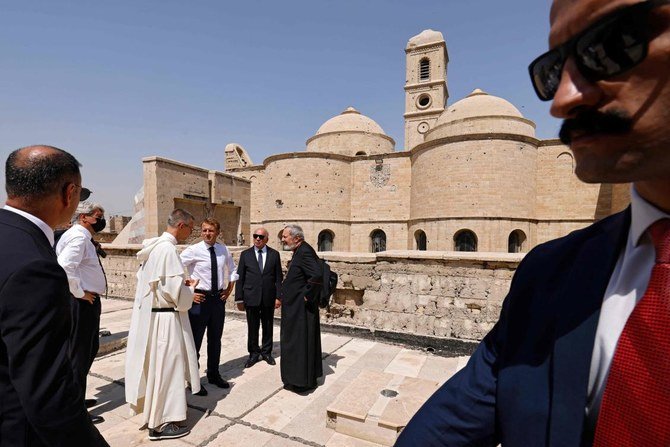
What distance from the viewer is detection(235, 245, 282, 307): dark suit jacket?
4.25 meters

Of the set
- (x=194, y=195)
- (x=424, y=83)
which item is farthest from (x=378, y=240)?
(x=424, y=83)

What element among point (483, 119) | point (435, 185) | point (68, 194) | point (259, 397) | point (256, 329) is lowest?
point (259, 397)

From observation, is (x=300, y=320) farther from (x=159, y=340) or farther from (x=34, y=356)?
(x=34, y=356)

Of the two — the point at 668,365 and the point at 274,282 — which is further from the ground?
the point at 668,365

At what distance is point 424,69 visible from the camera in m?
32.7

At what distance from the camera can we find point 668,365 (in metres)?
0.53

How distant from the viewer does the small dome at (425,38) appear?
103 ft

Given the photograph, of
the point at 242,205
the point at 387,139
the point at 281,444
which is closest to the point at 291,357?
the point at 281,444

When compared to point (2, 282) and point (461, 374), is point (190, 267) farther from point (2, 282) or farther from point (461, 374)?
point (461, 374)

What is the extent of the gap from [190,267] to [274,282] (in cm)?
109

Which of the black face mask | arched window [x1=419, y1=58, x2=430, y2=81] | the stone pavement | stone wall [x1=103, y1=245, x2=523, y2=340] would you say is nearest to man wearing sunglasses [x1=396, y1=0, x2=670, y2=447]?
the stone pavement

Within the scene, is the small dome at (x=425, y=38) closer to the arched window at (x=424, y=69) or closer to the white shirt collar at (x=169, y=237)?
the arched window at (x=424, y=69)

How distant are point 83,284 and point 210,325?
1.32m

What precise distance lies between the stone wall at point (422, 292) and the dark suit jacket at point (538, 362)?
3.99 m
